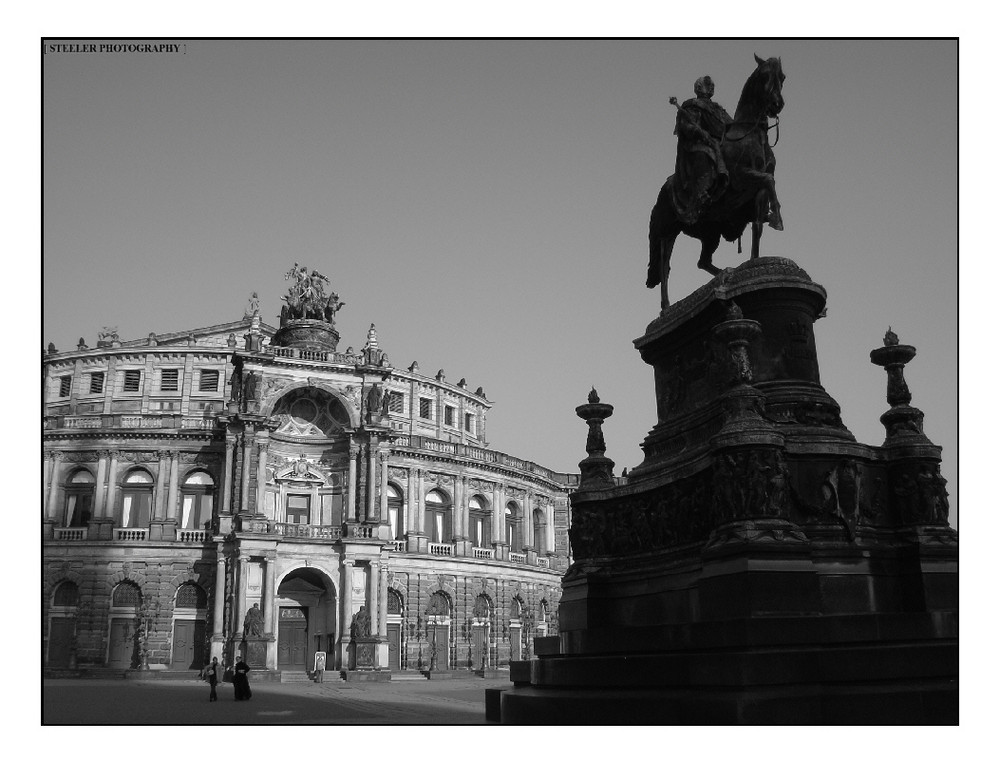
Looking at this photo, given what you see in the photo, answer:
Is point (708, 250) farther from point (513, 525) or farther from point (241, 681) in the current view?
point (513, 525)

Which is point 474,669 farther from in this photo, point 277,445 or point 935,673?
point 935,673

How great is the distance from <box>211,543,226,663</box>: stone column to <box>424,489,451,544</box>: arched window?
12.6 m

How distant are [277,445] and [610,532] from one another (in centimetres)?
4427

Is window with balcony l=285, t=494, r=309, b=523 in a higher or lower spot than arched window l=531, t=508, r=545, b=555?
higher

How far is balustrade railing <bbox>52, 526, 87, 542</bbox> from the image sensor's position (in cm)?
5191

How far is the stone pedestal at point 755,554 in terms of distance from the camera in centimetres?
848

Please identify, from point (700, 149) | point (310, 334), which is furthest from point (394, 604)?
point (700, 149)

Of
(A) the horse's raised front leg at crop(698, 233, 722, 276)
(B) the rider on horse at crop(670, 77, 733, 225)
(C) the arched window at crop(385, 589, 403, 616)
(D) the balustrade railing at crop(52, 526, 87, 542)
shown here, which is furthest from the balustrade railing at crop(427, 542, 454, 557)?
(B) the rider on horse at crop(670, 77, 733, 225)

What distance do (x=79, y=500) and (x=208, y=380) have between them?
1245 cm

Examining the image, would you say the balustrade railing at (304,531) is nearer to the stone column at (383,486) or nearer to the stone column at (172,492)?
the stone column at (383,486)

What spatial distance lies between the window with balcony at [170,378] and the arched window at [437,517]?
750 inches

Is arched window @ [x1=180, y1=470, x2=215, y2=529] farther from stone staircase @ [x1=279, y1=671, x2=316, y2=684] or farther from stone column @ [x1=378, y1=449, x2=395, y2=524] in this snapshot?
stone staircase @ [x1=279, y1=671, x2=316, y2=684]

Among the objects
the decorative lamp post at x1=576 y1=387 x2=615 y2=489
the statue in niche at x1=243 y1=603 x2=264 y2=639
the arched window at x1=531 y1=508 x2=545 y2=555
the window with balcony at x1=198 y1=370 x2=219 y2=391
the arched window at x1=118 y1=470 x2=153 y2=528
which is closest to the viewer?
the decorative lamp post at x1=576 y1=387 x2=615 y2=489

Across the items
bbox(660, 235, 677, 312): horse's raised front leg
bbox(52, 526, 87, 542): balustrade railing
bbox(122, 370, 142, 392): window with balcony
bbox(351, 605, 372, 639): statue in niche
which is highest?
bbox(122, 370, 142, 392): window with balcony
